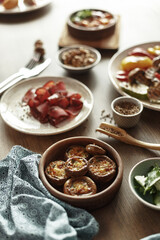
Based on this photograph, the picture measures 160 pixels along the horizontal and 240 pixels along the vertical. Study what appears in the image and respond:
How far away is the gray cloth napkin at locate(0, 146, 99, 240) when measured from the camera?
102cm

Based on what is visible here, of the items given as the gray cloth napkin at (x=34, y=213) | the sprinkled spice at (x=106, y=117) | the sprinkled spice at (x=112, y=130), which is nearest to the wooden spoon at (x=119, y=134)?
the sprinkled spice at (x=112, y=130)

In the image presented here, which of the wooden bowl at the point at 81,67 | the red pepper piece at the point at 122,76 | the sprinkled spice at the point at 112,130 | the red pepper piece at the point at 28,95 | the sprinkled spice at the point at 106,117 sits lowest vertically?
the sprinkled spice at the point at 106,117

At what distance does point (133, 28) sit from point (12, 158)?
159 cm

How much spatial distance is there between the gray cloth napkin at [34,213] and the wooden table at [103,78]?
88mm

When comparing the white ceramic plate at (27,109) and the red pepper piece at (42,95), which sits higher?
the red pepper piece at (42,95)

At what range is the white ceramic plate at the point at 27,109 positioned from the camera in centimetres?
152

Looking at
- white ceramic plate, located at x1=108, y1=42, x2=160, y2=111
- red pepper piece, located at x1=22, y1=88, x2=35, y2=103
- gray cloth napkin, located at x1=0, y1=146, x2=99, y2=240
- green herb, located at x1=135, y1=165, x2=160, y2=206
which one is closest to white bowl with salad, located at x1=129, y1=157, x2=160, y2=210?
green herb, located at x1=135, y1=165, x2=160, y2=206

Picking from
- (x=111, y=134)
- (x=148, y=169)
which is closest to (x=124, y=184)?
(x=148, y=169)

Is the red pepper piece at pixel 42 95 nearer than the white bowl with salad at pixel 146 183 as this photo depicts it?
No

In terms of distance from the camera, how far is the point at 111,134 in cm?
145

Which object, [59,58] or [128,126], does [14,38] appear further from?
[128,126]

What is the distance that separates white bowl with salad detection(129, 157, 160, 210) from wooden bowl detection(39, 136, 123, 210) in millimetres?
56

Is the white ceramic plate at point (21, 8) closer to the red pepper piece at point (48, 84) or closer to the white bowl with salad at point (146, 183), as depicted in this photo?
the red pepper piece at point (48, 84)

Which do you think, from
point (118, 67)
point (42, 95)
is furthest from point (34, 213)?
point (118, 67)
